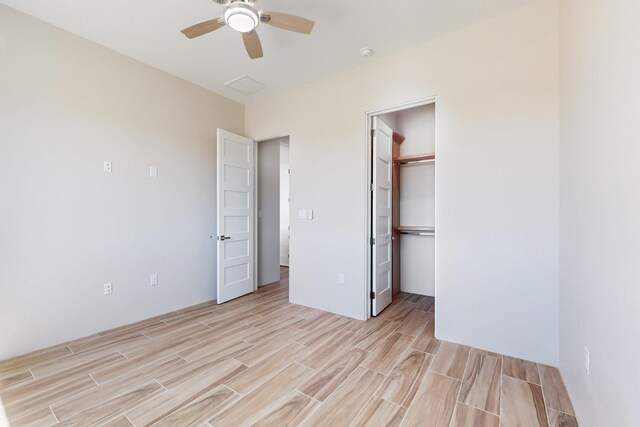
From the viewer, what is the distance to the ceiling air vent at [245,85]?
11.3 feet

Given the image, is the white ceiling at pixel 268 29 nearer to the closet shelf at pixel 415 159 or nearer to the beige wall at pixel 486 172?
the beige wall at pixel 486 172

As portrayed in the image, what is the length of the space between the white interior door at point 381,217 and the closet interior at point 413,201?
0.20 metres

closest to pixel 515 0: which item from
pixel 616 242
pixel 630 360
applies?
pixel 616 242

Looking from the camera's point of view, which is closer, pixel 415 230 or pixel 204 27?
pixel 204 27

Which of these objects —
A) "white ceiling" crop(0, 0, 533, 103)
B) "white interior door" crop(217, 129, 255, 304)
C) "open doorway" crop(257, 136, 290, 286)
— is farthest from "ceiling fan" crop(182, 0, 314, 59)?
"open doorway" crop(257, 136, 290, 286)

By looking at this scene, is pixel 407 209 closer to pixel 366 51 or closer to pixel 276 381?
pixel 366 51

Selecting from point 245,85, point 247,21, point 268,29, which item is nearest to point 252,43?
point 247,21

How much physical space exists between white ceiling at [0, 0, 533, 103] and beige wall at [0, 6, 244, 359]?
27 cm

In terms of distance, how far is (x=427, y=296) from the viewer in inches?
154

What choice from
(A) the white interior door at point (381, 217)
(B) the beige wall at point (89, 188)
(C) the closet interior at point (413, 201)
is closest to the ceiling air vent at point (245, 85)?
(B) the beige wall at point (89, 188)

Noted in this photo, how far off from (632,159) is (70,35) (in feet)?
13.4

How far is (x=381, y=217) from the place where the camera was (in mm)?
3324

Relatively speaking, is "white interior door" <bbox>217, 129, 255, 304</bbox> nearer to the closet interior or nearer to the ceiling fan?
the ceiling fan

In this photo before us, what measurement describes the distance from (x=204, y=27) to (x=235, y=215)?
2363mm
